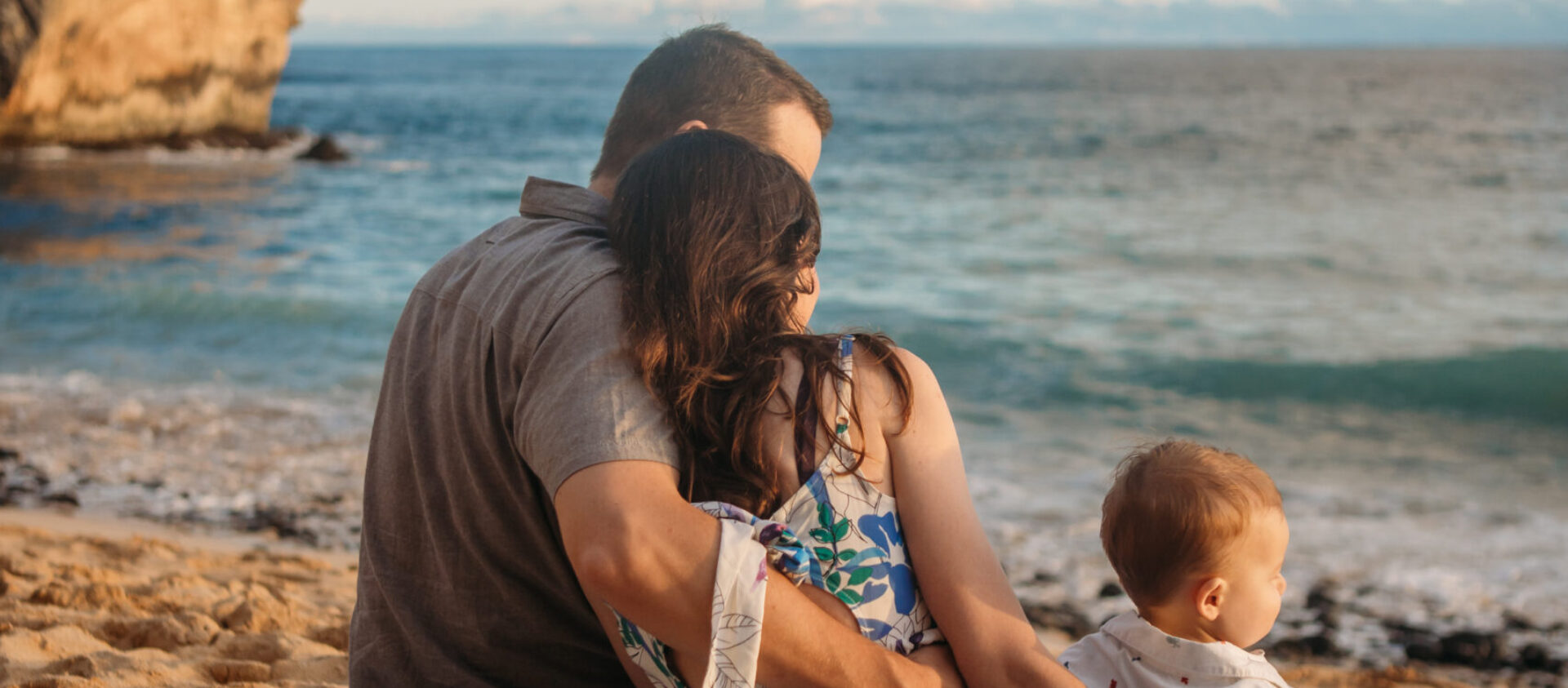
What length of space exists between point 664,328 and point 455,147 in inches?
1154

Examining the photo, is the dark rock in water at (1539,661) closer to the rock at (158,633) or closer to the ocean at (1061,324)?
the ocean at (1061,324)

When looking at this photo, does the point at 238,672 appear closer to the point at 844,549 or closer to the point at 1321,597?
the point at 844,549

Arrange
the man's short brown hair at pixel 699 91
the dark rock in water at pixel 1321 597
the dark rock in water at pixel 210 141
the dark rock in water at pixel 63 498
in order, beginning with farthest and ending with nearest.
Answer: the dark rock in water at pixel 210 141
the dark rock in water at pixel 63 498
the dark rock in water at pixel 1321 597
the man's short brown hair at pixel 699 91

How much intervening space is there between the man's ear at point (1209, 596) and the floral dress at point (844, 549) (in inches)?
18.3

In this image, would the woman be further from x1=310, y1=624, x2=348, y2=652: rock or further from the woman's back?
x1=310, y1=624, x2=348, y2=652: rock

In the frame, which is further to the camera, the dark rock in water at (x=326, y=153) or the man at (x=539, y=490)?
the dark rock in water at (x=326, y=153)

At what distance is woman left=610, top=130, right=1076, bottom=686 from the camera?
1.44 meters

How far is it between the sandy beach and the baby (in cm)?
192

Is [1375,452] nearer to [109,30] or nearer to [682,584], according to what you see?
[682,584]

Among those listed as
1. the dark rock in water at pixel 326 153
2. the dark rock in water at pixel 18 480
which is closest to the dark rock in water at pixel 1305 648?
the dark rock in water at pixel 18 480

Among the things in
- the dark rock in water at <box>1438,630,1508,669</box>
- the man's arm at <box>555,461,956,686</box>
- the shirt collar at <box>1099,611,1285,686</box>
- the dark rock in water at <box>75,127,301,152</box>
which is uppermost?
the man's arm at <box>555,461,956,686</box>

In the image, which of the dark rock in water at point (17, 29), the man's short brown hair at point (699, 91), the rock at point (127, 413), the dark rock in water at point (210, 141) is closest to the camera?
the man's short brown hair at point (699, 91)

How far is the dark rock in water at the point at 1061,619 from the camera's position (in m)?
4.12

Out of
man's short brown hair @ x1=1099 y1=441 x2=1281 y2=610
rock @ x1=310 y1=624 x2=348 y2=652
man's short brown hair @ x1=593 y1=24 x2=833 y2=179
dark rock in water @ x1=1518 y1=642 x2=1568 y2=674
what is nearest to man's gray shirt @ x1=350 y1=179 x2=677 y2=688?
man's short brown hair @ x1=593 y1=24 x2=833 y2=179
